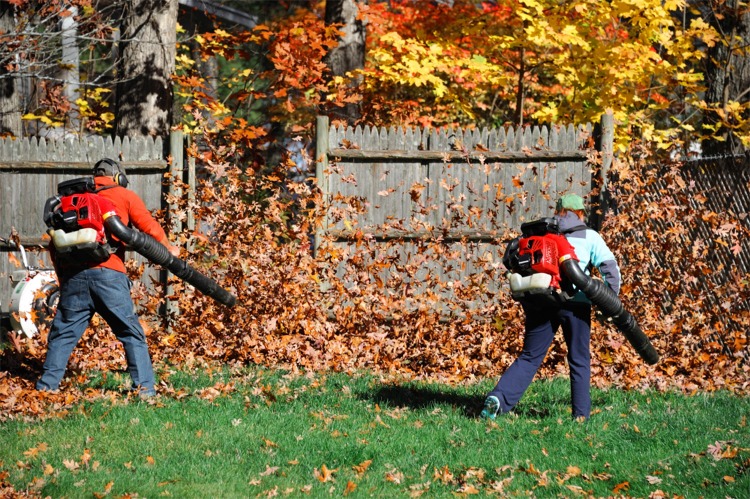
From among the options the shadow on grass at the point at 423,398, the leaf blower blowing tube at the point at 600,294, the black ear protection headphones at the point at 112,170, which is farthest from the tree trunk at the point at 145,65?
the leaf blower blowing tube at the point at 600,294

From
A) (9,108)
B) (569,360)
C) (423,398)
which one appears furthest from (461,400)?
(9,108)

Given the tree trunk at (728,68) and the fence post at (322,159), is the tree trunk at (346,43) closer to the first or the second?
the fence post at (322,159)

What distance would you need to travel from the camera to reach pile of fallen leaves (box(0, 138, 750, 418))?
927cm

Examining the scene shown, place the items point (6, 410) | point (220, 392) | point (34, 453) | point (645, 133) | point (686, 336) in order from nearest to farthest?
point (34, 453)
point (6, 410)
point (220, 392)
point (686, 336)
point (645, 133)

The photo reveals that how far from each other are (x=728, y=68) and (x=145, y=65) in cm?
757

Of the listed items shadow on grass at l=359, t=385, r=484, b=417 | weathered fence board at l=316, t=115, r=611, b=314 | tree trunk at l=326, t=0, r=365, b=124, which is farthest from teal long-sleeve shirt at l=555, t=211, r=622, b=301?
tree trunk at l=326, t=0, r=365, b=124

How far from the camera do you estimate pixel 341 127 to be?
10344mm

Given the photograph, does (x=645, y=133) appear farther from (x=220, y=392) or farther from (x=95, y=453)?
(x=95, y=453)

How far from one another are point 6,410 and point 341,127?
15.2 ft

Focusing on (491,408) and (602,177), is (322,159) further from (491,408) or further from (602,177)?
(491,408)

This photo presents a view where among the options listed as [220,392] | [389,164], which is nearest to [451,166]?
[389,164]

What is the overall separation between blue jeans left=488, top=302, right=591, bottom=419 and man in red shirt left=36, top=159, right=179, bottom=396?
2705 mm

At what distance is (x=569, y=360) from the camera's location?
7.32 meters

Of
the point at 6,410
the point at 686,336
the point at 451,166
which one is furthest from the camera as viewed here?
the point at 451,166
